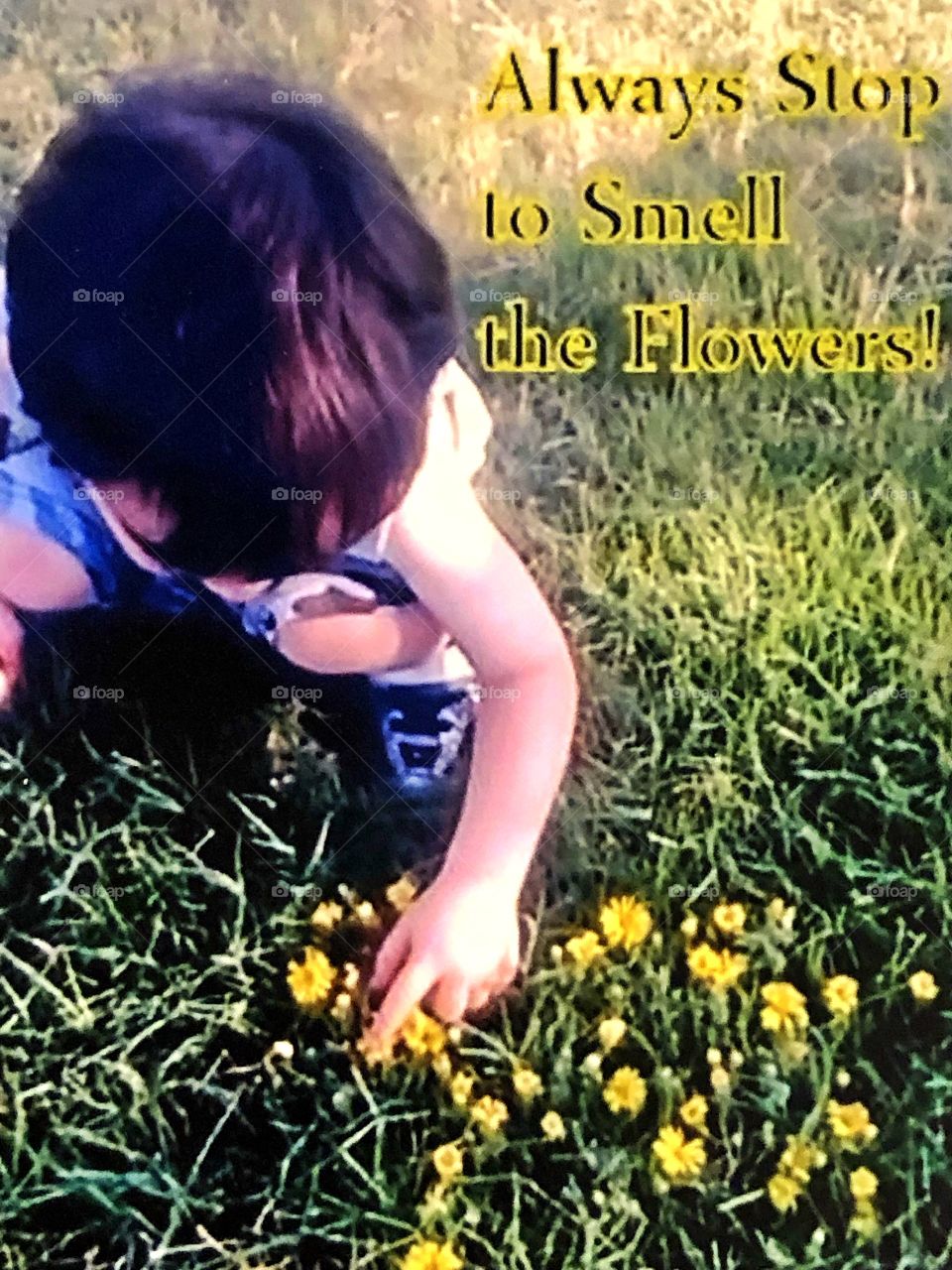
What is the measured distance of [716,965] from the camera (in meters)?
0.70

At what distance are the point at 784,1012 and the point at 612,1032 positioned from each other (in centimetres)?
9

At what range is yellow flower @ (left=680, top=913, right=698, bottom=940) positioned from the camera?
70 centimetres

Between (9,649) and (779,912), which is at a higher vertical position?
(9,649)

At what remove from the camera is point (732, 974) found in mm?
699

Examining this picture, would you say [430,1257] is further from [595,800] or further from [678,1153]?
[595,800]

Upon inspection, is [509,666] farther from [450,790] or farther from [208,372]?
[208,372]

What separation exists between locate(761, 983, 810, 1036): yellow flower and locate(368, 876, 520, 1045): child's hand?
0.44 feet

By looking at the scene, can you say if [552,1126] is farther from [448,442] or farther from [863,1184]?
[448,442]

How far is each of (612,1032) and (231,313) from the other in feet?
1.41

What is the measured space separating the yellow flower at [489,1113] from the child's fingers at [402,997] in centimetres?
6

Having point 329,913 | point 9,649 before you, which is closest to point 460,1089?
point 329,913

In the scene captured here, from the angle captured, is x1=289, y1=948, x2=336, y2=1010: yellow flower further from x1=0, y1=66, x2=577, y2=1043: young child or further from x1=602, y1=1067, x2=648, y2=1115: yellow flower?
x1=602, y1=1067, x2=648, y2=1115: yellow flower

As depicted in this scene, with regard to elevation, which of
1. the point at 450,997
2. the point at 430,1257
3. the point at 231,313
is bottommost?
the point at 430,1257

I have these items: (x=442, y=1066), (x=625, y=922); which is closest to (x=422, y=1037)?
(x=442, y=1066)
